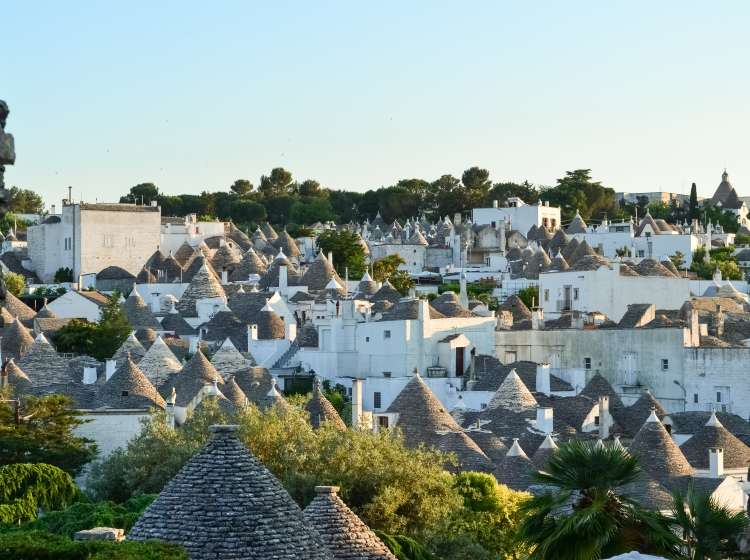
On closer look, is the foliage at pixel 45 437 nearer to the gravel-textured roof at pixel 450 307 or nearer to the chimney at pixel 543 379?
the chimney at pixel 543 379

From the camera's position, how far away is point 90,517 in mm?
31812

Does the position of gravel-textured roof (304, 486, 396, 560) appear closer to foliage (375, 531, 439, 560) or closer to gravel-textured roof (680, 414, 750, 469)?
foliage (375, 531, 439, 560)

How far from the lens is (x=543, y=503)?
2280 cm

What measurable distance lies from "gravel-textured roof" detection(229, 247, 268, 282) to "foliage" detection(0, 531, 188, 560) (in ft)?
254

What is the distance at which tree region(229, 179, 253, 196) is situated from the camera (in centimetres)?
16384

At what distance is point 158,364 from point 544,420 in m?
14.5

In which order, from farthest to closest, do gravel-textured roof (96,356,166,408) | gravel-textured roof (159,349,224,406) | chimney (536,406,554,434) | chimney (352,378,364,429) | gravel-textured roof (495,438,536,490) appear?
gravel-textured roof (159,349,224,406), chimney (536,406,554,434), gravel-textured roof (96,356,166,408), chimney (352,378,364,429), gravel-textured roof (495,438,536,490)

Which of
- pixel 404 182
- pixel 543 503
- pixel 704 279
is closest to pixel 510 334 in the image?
pixel 704 279

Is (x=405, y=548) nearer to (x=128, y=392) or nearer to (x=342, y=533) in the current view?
(x=342, y=533)

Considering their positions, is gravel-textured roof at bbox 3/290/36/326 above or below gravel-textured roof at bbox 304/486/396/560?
below

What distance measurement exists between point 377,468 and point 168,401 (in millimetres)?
21056

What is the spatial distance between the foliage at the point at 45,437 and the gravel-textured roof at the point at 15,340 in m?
20.1

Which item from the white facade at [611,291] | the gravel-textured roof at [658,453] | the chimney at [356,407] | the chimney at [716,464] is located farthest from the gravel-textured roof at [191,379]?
the white facade at [611,291]

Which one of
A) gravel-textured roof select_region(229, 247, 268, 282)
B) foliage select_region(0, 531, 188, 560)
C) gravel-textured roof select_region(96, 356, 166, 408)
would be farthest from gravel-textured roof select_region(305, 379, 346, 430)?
gravel-textured roof select_region(229, 247, 268, 282)
